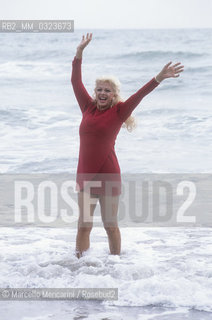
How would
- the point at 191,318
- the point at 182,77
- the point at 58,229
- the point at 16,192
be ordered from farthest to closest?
the point at 182,77 → the point at 16,192 → the point at 58,229 → the point at 191,318

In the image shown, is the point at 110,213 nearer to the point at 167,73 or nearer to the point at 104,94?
the point at 104,94

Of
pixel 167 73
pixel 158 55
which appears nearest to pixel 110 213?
pixel 167 73

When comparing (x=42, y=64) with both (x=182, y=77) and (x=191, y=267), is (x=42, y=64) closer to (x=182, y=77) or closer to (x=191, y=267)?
(x=182, y=77)

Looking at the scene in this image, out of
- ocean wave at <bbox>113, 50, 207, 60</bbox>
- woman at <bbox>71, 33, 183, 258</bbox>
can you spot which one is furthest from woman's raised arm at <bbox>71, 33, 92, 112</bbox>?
ocean wave at <bbox>113, 50, 207, 60</bbox>

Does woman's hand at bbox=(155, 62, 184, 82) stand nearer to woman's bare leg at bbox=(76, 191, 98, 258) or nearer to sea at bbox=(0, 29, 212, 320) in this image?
sea at bbox=(0, 29, 212, 320)

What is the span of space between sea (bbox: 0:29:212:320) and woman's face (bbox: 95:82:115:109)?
1.13ft

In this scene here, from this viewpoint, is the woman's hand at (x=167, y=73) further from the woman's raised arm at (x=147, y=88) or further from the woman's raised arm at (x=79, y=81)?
the woman's raised arm at (x=79, y=81)

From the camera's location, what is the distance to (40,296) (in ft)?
14.6

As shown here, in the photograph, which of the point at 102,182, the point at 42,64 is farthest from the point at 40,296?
the point at 42,64

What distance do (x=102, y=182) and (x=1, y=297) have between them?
48.6 inches

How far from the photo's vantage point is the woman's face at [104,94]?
4910mm

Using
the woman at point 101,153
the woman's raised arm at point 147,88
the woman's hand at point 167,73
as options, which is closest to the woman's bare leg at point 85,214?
the woman at point 101,153

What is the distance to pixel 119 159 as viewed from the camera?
11.5 m

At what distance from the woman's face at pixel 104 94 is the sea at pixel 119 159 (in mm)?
344
